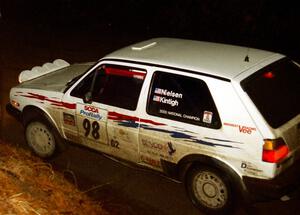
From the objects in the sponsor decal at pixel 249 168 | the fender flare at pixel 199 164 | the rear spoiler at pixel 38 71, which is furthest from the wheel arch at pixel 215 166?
the rear spoiler at pixel 38 71

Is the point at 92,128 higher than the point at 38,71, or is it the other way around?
the point at 38,71

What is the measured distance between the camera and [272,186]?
4555mm

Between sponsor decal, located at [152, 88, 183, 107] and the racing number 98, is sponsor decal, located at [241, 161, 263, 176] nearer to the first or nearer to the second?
sponsor decal, located at [152, 88, 183, 107]

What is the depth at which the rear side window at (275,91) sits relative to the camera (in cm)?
459

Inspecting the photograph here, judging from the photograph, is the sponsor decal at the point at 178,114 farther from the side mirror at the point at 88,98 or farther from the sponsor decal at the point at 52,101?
the sponsor decal at the point at 52,101

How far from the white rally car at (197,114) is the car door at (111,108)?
13mm

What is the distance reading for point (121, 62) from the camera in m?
5.46

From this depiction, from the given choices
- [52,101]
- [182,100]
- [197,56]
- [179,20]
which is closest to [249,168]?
[182,100]

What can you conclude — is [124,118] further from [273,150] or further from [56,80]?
[273,150]

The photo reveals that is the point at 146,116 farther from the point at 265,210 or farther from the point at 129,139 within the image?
the point at 265,210

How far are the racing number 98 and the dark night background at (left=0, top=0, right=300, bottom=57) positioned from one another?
21.3 ft

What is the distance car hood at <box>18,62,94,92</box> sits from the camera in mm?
6268

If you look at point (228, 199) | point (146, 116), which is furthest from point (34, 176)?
point (228, 199)

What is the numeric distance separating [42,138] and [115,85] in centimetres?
165
